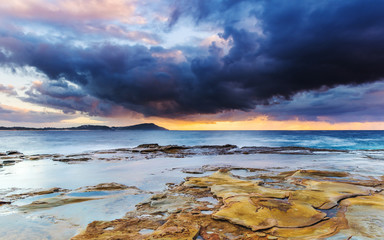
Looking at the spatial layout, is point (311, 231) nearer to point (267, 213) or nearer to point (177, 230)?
point (267, 213)

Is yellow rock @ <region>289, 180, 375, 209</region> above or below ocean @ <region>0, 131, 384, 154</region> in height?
below

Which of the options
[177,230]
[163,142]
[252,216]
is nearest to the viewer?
[177,230]

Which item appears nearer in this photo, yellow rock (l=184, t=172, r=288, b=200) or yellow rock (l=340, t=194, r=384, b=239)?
yellow rock (l=340, t=194, r=384, b=239)

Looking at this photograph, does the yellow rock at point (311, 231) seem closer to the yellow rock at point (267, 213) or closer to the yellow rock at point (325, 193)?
the yellow rock at point (267, 213)

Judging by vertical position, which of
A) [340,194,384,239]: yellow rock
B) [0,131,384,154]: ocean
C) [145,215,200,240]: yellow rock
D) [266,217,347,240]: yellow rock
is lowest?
[340,194,384,239]: yellow rock

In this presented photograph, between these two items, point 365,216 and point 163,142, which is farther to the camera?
point 163,142

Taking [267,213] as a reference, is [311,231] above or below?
below

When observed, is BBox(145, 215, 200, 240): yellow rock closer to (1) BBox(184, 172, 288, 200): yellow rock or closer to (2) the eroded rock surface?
(2) the eroded rock surface

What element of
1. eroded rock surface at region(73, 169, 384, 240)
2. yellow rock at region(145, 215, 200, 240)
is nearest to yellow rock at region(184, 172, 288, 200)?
eroded rock surface at region(73, 169, 384, 240)

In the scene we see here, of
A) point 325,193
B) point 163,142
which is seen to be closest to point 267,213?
point 325,193

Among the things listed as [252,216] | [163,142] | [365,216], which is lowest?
[365,216]

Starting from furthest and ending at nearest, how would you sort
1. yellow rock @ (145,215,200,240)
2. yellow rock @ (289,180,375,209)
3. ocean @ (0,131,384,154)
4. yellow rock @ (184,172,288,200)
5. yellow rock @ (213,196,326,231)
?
ocean @ (0,131,384,154), yellow rock @ (184,172,288,200), yellow rock @ (289,180,375,209), yellow rock @ (213,196,326,231), yellow rock @ (145,215,200,240)

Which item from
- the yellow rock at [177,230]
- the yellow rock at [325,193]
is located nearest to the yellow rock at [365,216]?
the yellow rock at [325,193]

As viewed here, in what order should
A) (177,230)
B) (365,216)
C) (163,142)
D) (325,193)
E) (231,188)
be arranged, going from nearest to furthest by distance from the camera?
(177,230)
(365,216)
(325,193)
(231,188)
(163,142)
